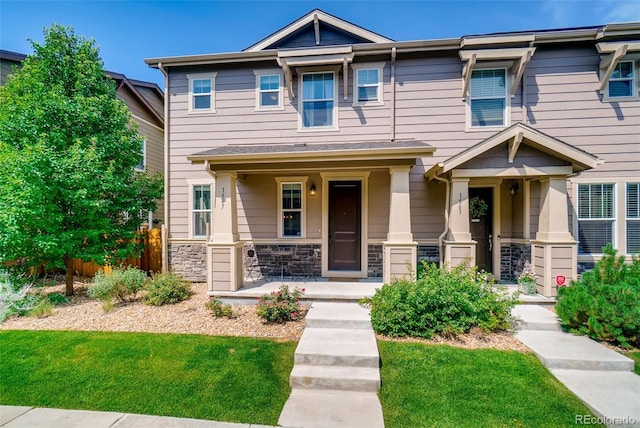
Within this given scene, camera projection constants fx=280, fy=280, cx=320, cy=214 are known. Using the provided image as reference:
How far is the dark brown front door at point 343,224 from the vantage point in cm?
765

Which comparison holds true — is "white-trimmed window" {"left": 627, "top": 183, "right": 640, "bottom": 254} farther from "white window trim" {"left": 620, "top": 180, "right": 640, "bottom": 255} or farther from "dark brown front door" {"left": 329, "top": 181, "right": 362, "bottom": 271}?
"dark brown front door" {"left": 329, "top": 181, "right": 362, "bottom": 271}

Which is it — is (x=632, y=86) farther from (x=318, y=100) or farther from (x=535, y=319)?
(x=318, y=100)

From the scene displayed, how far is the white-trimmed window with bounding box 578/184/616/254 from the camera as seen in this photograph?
6762mm

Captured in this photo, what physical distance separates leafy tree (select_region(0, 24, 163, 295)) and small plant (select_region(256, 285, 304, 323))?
4474mm

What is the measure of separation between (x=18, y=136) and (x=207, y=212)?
4.31m

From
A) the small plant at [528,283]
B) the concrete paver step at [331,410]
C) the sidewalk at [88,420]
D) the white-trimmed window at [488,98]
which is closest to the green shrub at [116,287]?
the sidewalk at [88,420]

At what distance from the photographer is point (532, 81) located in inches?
280

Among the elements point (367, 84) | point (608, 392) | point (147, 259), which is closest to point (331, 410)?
point (608, 392)

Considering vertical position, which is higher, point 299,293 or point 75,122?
point 75,122

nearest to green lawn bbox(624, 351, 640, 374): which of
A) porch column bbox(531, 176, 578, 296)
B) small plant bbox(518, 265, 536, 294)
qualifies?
porch column bbox(531, 176, 578, 296)

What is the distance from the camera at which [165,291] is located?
6.05 meters

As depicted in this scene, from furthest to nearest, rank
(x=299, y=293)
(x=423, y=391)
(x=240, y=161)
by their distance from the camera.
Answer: (x=240, y=161) → (x=299, y=293) → (x=423, y=391)

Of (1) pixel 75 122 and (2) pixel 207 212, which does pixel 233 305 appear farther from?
(1) pixel 75 122

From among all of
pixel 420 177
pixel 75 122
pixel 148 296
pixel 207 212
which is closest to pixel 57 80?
pixel 75 122
